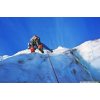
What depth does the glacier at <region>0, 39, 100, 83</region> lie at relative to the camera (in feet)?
7.25

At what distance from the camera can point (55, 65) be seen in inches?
87.8

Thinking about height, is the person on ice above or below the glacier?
above

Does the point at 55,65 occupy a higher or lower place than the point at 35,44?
lower

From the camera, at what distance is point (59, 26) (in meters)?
2.25

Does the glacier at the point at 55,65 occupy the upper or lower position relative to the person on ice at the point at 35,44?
lower

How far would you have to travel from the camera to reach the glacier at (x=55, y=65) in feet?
7.25
